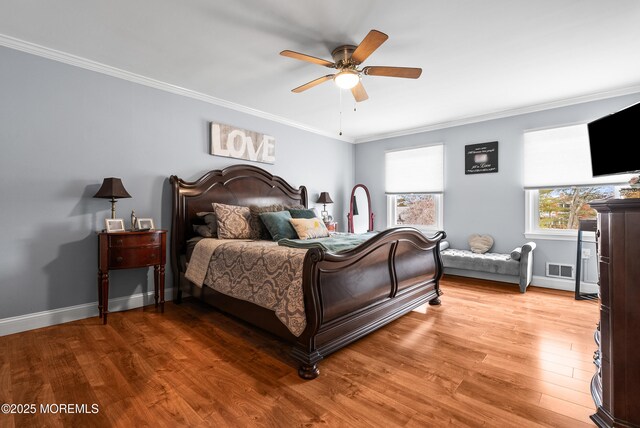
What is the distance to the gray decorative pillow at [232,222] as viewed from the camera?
344 cm

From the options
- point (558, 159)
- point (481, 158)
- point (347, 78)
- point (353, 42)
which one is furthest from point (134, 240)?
point (558, 159)

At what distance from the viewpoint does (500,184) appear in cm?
457

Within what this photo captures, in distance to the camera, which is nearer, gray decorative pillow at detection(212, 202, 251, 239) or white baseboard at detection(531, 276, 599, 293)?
gray decorative pillow at detection(212, 202, 251, 239)

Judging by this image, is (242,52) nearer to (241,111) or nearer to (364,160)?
(241,111)

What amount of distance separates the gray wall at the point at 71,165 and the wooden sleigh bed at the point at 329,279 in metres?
0.28

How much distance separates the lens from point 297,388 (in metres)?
1.84

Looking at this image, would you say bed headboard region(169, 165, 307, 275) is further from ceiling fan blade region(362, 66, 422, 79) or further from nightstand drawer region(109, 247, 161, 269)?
ceiling fan blade region(362, 66, 422, 79)

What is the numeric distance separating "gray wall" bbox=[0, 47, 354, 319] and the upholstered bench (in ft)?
13.0

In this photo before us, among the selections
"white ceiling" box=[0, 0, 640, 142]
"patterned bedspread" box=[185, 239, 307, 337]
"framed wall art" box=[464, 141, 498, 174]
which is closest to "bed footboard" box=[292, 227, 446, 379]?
"patterned bedspread" box=[185, 239, 307, 337]

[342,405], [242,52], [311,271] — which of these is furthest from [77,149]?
[342,405]

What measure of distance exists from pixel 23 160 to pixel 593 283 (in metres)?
6.41

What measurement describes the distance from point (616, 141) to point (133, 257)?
158 inches

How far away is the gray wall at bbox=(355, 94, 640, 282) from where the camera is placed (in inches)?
159

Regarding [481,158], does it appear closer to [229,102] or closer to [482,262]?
[482,262]
